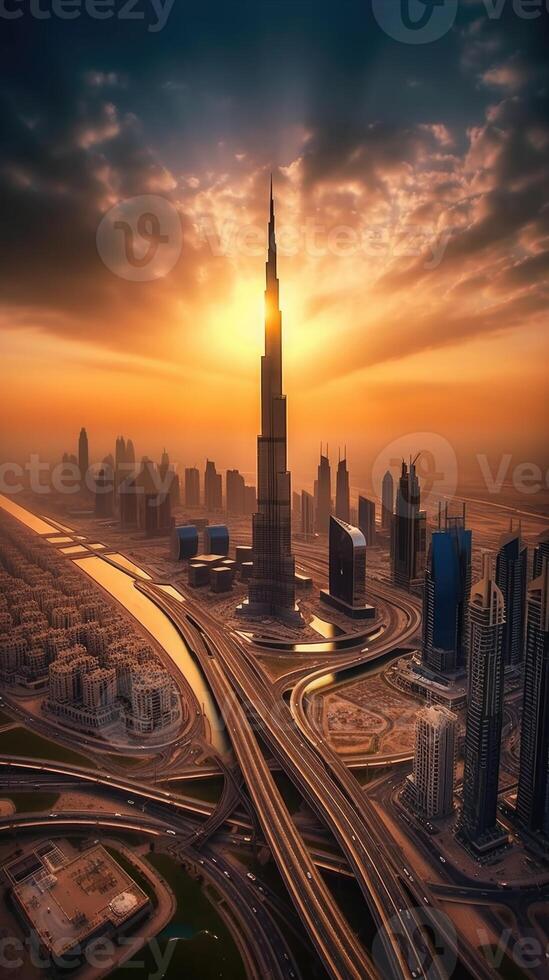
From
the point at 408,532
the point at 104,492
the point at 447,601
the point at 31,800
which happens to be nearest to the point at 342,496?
the point at 408,532

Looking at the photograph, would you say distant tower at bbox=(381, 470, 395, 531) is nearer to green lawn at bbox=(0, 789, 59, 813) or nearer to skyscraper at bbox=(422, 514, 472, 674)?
skyscraper at bbox=(422, 514, 472, 674)

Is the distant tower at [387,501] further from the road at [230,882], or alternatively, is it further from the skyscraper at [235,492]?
the road at [230,882]

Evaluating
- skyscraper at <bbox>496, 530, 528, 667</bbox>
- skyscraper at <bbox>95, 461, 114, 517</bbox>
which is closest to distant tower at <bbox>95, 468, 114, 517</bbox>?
skyscraper at <bbox>95, 461, 114, 517</bbox>

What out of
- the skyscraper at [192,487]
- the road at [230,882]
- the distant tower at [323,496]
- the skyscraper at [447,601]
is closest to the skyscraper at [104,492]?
the skyscraper at [192,487]

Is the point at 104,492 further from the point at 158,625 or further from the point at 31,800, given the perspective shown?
the point at 31,800

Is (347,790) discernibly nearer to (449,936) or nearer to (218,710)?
(449,936)
